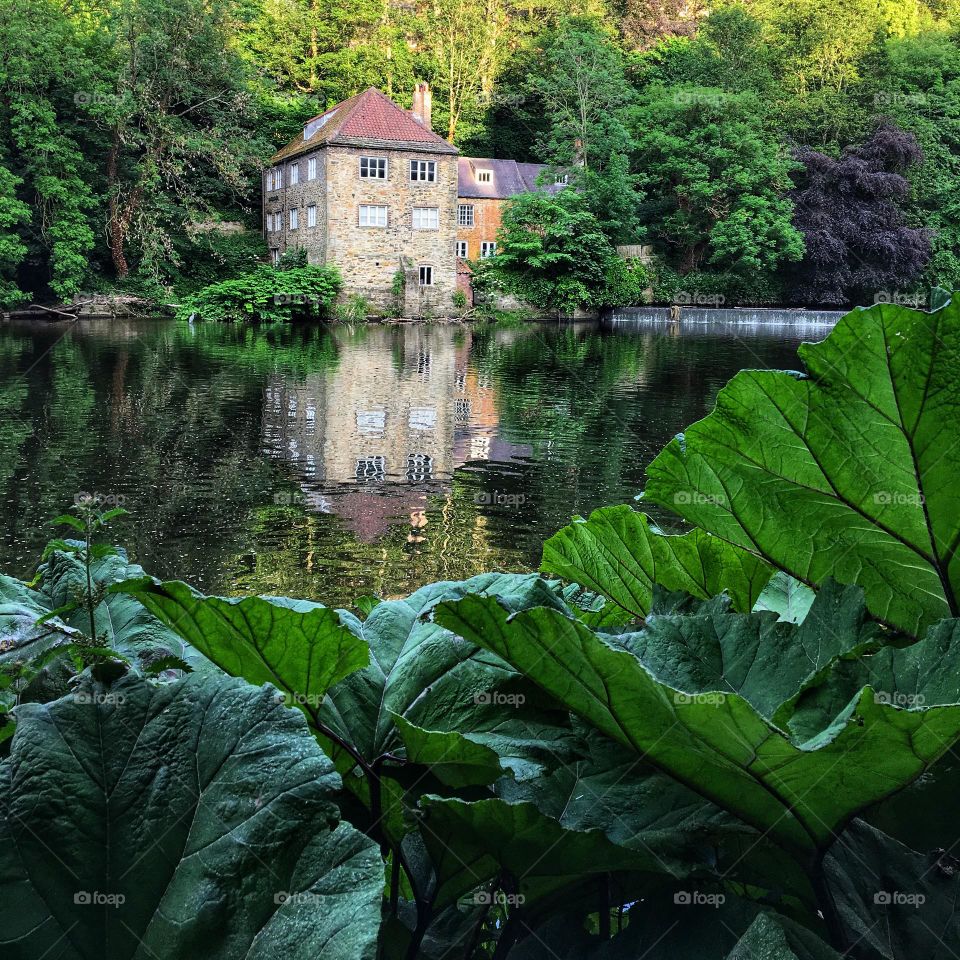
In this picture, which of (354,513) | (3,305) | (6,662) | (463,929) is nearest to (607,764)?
(463,929)

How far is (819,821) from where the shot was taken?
0.69 meters

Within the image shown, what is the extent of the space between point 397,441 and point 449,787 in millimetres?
15612

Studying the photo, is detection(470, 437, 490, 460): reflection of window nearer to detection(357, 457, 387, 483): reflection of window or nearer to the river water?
the river water

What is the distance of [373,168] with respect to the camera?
47.8m

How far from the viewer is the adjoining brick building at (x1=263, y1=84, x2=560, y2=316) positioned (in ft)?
155

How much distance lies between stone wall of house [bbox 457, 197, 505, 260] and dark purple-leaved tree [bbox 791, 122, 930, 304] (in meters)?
16.4

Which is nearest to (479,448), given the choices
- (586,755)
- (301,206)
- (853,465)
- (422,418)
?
(422,418)

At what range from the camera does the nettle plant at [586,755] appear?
23.6 inches

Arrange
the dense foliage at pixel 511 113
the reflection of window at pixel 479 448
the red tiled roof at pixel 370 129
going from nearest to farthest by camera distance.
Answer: the reflection of window at pixel 479 448 → the dense foliage at pixel 511 113 → the red tiled roof at pixel 370 129

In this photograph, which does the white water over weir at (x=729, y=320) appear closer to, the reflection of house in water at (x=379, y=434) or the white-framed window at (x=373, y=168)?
the white-framed window at (x=373, y=168)

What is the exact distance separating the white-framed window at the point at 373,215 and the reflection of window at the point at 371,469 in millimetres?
35391

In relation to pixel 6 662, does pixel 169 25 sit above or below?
above

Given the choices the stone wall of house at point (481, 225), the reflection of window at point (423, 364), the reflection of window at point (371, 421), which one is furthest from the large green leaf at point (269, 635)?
the stone wall of house at point (481, 225)

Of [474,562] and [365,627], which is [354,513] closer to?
[474,562]
